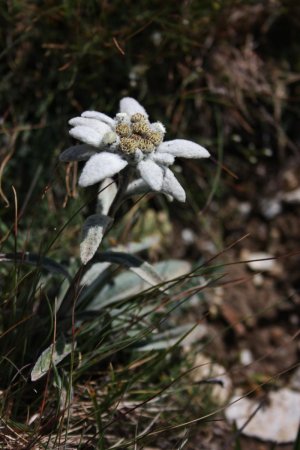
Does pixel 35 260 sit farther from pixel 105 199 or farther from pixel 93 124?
pixel 93 124

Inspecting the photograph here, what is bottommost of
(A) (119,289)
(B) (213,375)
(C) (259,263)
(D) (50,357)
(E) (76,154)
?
(C) (259,263)

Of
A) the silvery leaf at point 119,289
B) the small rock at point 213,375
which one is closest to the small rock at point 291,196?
the small rock at point 213,375

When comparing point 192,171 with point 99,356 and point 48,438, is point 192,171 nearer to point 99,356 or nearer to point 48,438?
point 99,356

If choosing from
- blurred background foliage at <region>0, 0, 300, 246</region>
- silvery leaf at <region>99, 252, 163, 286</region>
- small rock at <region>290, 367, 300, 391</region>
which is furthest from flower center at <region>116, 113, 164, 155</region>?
small rock at <region>290, 367, 300, 391</region>

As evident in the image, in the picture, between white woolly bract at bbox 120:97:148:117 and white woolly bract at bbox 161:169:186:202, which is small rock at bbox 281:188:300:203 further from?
white woolly bract at bbox 161:169:186:202

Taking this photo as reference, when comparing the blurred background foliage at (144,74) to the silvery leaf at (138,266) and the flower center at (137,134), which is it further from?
the flower center at (137,134)

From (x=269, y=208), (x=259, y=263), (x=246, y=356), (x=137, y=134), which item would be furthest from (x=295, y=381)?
(x=137, y=134)
